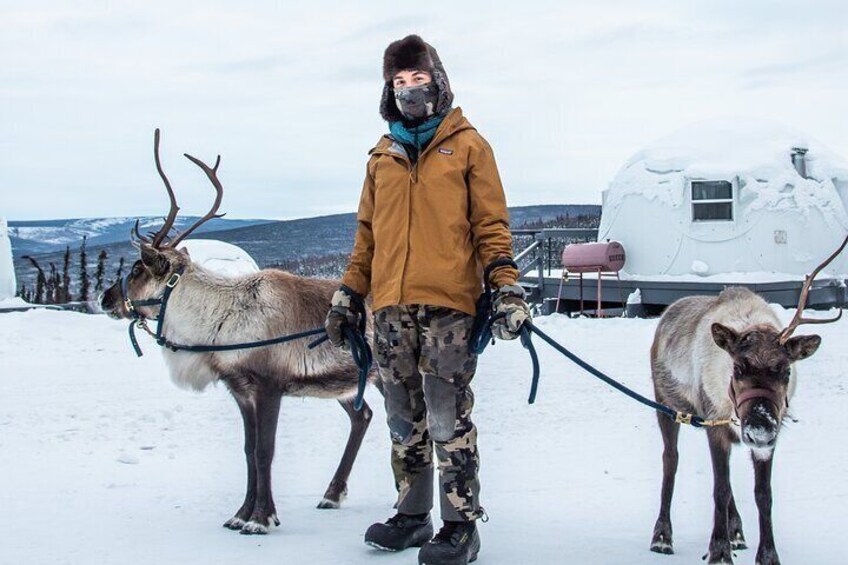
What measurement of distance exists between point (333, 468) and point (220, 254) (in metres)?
11.7

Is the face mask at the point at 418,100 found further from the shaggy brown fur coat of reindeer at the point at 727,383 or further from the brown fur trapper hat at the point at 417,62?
the shaggy brown fur coat of reindeer at the point at 727,383

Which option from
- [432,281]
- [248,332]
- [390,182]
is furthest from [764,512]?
[248,332]

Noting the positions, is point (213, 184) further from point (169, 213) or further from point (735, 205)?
point (735, 205)

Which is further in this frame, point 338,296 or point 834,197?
point 834,197

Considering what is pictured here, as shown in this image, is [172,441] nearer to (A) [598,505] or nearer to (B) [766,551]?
(A) [598,505]

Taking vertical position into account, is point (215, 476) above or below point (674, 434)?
below

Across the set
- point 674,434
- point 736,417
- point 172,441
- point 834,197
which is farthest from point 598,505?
point 834,197

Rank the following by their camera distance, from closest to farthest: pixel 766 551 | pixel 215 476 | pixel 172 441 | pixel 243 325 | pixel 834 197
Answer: pixel 766 551 → pixel 243 325 → pixel 215 476 → pixel 172 441 → pixel 834 197

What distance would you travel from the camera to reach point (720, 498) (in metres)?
4.20

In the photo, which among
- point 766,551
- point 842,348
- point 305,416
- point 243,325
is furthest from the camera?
point 842,348

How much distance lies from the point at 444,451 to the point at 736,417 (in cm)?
125

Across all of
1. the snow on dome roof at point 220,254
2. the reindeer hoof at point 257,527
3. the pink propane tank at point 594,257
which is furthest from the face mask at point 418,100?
the pink propane tank at point 594,257

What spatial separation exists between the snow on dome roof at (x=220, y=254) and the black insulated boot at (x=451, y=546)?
13.0 m

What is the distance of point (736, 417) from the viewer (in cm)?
418
